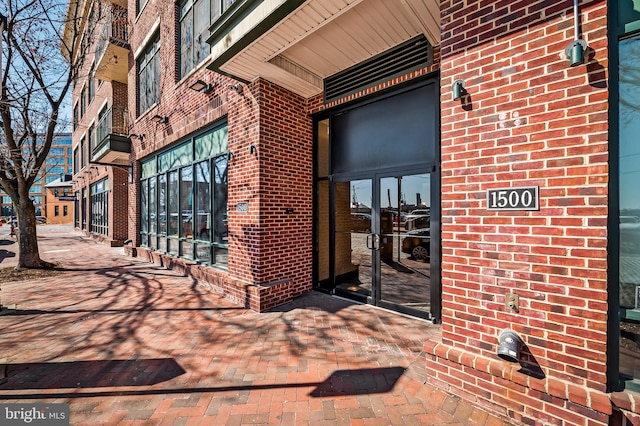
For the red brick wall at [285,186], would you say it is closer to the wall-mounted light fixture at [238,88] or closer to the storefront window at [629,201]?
the wall-mounted light fixture at [238,88]

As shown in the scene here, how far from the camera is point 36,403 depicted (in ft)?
8.16

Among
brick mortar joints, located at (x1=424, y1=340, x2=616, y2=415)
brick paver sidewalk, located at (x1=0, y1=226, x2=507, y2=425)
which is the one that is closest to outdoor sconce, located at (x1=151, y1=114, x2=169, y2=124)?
brick paver sidewalk, located at (x1=0, y1=226, x2=507, y2=425)

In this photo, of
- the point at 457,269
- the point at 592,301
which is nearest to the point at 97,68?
the point at 457,269

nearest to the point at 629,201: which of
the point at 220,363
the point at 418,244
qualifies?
the point at 418,244

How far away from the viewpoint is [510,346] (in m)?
2.13

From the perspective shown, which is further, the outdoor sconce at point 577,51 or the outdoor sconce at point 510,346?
A: the outdoor sconce at point 510,346

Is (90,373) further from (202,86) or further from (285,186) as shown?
(202,86)

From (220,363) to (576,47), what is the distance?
4105 millimetres

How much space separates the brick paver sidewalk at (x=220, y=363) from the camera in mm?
2338

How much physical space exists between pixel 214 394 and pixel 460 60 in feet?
12.3

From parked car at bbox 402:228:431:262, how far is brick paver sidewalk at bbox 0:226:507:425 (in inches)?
37.4

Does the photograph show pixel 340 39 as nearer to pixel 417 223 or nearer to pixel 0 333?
pixel 417 223

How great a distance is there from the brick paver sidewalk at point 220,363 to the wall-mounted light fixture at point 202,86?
430 centimetres

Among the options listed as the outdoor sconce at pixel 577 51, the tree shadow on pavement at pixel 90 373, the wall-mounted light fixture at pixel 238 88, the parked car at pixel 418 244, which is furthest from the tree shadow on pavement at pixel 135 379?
the wall-mounted light fixture at pixel 238 88
